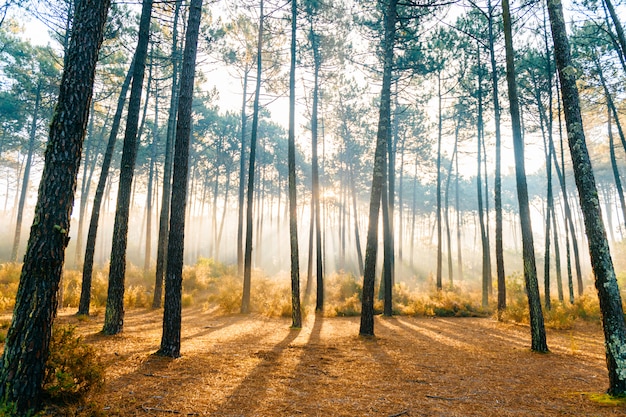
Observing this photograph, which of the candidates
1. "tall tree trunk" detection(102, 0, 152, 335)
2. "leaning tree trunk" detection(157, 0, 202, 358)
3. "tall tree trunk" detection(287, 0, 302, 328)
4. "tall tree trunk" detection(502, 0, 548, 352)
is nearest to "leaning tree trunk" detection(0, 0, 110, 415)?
"leaning tree trunk" detection(157, 0, 202, 358)

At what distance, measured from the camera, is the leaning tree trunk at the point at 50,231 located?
3039 mm

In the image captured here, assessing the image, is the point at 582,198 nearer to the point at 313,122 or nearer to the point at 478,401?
the point at 478,401

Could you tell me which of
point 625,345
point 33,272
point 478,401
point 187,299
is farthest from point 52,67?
point 625,345

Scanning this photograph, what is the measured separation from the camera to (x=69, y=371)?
10.9ft

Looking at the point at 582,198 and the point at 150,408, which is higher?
the point at 582,198

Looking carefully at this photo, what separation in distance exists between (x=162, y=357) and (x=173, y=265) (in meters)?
1.60

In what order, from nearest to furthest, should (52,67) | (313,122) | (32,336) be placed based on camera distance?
(32,336), (313,122), (52,67)

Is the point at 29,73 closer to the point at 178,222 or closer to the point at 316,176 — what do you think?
the point at 316,176

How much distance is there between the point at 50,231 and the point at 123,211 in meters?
4.64

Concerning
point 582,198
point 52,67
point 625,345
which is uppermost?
point 52,67

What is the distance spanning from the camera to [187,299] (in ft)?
47.9

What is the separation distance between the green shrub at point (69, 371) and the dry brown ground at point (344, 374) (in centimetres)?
32

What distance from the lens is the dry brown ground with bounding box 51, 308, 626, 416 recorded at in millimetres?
3758

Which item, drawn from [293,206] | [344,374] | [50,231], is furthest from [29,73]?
[344,374]
